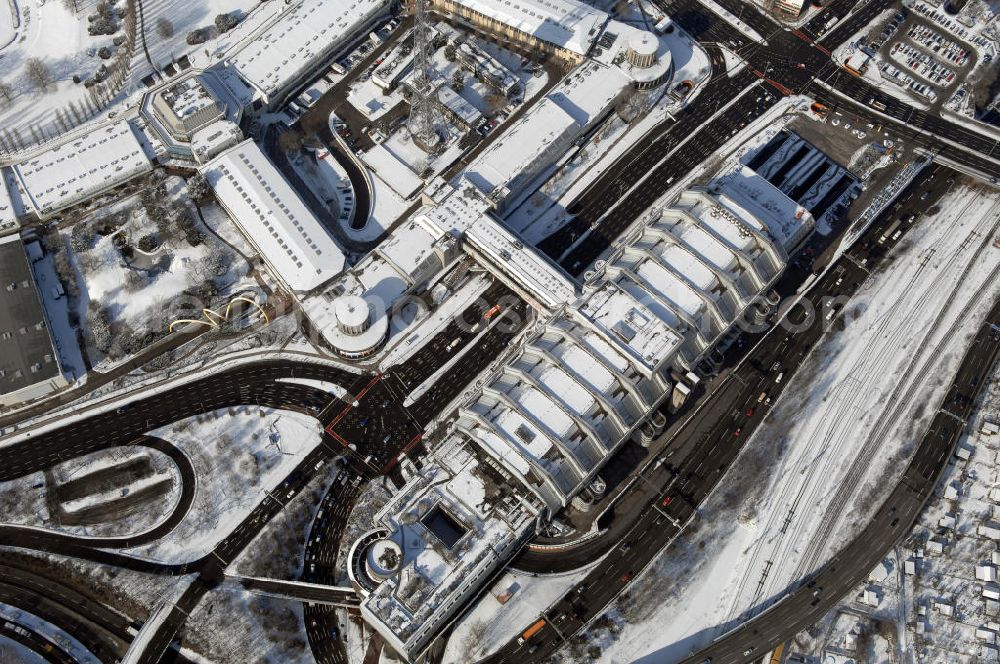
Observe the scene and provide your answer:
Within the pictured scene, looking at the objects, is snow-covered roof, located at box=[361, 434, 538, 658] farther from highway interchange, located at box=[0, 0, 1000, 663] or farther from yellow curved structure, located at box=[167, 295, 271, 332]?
yellow curved structure, located at box=[167, 295, 271, 332]

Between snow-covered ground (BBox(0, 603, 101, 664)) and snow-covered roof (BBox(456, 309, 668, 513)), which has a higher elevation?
A: snow-covered ground (BBox(0, 603, 101, 664))

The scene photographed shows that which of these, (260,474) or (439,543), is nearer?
(439,543)

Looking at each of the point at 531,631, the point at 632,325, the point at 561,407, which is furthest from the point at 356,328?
the point at 531,631

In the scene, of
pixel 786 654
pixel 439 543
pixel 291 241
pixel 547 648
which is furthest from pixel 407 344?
pixel 786 654

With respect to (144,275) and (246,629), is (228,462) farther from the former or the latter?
(144,275)

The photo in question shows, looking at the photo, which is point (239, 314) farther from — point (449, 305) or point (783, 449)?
point (783, 449)

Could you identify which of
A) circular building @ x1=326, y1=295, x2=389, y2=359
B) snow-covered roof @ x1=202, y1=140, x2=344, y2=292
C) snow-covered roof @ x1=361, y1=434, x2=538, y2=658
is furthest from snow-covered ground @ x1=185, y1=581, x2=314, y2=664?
snow-covered roof @ x1=202, y1=140, x2=344, y2=292

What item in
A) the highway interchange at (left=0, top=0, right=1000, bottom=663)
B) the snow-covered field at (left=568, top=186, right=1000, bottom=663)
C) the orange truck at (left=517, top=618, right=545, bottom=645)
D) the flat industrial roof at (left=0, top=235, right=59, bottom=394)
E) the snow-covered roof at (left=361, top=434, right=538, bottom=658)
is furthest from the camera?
the flat industrial roof at (left=0, top=235, right=59, bottom=394)
